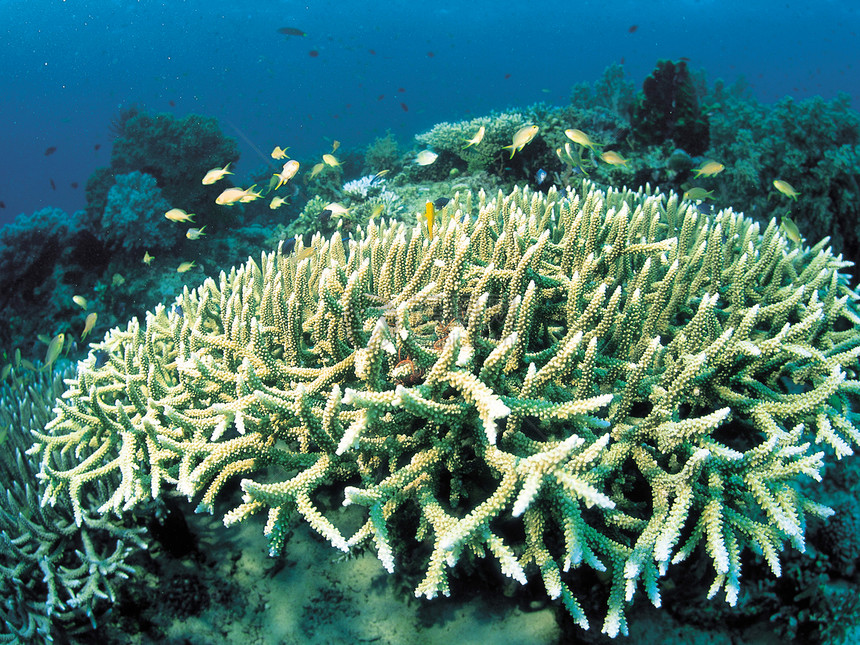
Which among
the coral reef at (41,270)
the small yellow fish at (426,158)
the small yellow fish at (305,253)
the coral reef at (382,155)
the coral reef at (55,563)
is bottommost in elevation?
the coral reef at (41,270)

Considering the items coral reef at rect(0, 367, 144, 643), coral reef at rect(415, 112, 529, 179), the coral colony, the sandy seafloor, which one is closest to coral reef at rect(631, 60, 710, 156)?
coral reef at rect(415, 112, 529, 179)

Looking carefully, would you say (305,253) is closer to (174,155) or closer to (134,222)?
(134,222)

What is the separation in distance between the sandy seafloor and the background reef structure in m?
0.18

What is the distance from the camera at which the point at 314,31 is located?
347 ft

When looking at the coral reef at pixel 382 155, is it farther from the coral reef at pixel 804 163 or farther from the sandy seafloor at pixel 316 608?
the sandy seafloor at pixel 316 608

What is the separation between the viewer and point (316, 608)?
95.1 inches

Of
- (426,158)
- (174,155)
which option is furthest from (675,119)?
(174,155)

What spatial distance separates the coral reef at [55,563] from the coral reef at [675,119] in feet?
40.0

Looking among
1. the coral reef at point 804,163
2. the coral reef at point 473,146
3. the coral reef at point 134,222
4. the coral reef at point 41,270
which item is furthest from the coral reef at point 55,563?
the coral reef at point 804,163

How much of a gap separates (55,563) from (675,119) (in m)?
13.3

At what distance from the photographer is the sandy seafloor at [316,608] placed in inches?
91.7

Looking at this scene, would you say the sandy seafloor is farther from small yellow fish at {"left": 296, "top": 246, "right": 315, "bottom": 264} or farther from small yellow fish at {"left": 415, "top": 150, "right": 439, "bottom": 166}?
small yellow fish at {"left": 415, "top": 150, "right": 439, "bottom": 166}

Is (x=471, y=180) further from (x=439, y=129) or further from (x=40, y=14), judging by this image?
(x=40, y=14)

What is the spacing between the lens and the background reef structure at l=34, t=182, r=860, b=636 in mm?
2014
